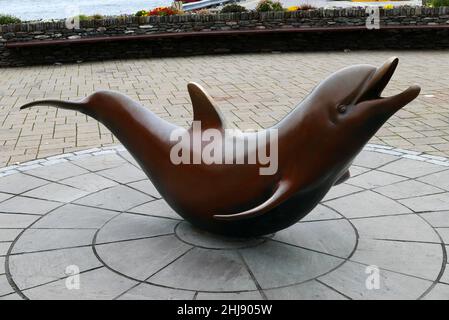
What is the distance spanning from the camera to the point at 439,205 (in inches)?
183

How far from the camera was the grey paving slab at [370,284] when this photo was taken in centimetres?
331

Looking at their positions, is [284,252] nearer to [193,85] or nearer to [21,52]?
[193,85]

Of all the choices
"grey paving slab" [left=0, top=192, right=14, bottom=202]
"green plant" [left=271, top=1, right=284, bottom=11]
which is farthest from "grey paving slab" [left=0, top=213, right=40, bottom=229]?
"green plant" [left=271, top=1, right=284, bottom=11]

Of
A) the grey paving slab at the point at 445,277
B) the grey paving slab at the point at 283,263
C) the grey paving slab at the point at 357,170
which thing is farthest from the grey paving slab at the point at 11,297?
the grey paving slab at the point at 357,170

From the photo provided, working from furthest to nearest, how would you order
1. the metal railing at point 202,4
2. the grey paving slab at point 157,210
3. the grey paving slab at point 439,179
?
1. the metal railing at point 202,4
2. the grey paving slab at point 439,179
3. the grey paving slab at point 157,210

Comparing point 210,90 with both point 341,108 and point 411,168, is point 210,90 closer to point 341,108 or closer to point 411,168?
point 411,168

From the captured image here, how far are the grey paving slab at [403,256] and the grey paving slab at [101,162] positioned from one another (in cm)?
308

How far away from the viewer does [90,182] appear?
17.7ft

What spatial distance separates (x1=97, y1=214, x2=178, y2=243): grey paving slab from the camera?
4133 mm

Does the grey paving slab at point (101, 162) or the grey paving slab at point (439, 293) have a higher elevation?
the grey paving slab at point (101, 162)

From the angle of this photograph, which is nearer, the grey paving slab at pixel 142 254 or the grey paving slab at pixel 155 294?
the grey paving slab at pixel 155 294

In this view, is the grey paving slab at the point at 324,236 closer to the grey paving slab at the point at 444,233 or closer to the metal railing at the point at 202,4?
the grey paving slab at the point at 444,233

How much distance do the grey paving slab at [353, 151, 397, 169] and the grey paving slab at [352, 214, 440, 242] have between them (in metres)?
1.43

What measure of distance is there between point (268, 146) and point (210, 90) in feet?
24.0
